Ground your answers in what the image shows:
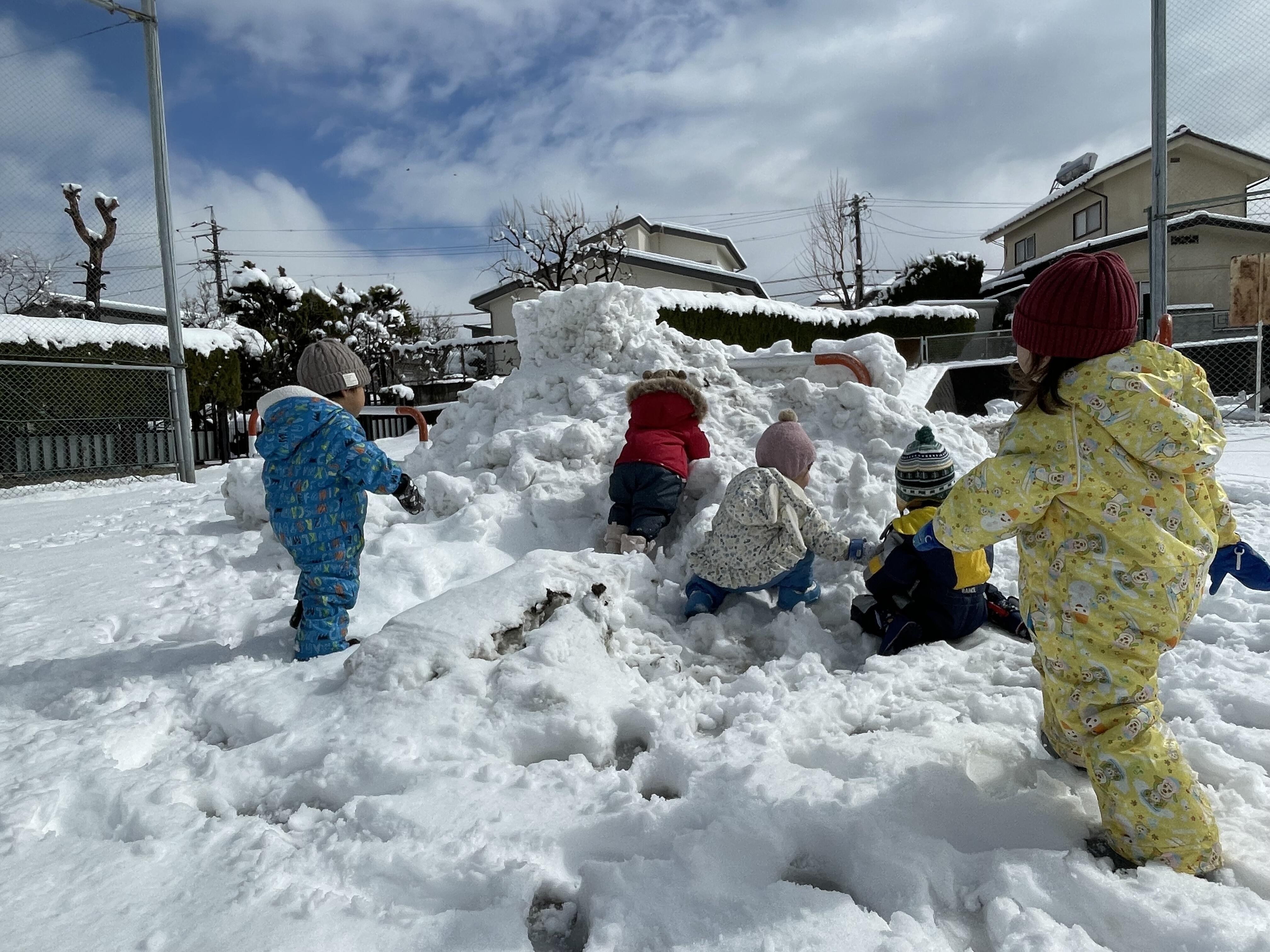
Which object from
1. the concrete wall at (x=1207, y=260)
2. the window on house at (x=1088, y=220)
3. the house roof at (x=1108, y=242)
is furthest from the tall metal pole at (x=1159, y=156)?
the window on house at (x=1088, y=220)

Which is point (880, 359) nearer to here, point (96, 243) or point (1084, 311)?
point (1084, 311)

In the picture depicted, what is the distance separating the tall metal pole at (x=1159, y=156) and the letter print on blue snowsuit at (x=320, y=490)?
6.92 meters

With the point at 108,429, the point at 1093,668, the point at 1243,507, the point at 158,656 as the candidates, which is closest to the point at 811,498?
the point at 1093,668

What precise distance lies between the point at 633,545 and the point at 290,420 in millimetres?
1764

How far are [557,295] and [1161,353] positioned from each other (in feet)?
16.3

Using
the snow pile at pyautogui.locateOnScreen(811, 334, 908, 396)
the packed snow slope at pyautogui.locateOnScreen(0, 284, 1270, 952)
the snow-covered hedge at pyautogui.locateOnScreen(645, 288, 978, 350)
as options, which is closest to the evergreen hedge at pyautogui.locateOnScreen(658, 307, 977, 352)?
the snow-covered hedge at pyautogui.locateOnScreen(645, 288, 978, 350)

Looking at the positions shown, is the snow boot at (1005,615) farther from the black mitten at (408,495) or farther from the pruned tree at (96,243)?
the pruned tree at (96,243)

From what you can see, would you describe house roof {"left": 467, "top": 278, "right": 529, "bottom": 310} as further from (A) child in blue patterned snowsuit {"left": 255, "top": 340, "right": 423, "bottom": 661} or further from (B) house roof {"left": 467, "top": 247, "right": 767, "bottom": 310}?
(A) child in blue patterned snowsuit {"left": 255, "top": 340, "right": 423, "bottom": 661}

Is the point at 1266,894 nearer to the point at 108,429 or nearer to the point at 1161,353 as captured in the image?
the point at 1161,353

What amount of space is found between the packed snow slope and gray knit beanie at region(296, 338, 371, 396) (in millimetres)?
1029

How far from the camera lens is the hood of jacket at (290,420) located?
9.64 feet

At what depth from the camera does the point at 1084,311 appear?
5.34 feet

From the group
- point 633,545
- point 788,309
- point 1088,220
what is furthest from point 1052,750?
point 1088,220

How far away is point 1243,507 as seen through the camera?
4.67 metres
